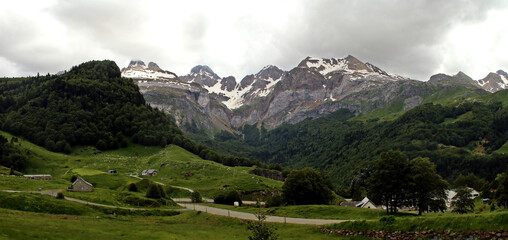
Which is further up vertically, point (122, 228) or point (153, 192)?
point (153, 192)

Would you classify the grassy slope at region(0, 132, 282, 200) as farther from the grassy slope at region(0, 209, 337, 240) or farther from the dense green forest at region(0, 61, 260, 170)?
the grassy slope at region(0, 209, 337, 240)

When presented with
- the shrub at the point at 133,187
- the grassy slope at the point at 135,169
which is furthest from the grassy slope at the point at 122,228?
the grassy slope at the point at 135,169

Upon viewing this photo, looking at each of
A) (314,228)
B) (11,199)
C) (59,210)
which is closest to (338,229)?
(314,228)

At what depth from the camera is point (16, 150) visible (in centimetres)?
11769

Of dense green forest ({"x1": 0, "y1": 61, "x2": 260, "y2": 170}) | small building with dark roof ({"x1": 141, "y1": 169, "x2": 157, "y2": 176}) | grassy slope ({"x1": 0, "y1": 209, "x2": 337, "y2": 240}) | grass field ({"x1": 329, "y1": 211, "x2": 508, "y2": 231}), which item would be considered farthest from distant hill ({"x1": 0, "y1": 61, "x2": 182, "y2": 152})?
grass field ({"x1": 329, "y1": 211, "x2": 508, "y2": 231})

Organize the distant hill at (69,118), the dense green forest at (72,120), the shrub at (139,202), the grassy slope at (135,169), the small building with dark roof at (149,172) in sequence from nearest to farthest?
the shrub at (139,202) < the grassy slope at (135,169) < the small building with dark roof at (149,172) < the distant hill at (69,118) < the dense green forest at (72,120)

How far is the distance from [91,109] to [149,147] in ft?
144

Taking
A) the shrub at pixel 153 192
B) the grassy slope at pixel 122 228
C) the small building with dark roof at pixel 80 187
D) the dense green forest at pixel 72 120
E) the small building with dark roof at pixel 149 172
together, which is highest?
the dense green forest at pixel 72 120

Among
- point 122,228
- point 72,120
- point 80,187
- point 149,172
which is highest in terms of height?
point 72,120

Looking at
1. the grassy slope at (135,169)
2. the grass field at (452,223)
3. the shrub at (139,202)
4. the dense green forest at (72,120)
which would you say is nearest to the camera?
the grass field at (452,223)

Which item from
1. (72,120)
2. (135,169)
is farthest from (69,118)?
(135,169)

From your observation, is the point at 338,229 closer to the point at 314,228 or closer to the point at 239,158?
the point at 314,228

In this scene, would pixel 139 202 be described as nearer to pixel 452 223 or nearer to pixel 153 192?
pixel 153 192

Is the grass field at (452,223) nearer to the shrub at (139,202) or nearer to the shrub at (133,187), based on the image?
the shrub at (139,202)
